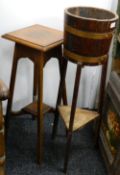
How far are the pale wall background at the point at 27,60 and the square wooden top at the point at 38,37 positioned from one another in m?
0.17

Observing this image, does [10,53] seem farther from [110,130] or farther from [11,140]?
[110,130]

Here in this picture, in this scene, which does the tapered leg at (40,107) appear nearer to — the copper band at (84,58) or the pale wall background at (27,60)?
the copper band at (84,58)

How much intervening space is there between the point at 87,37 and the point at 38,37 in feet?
1.03

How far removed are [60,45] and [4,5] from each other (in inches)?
17.9

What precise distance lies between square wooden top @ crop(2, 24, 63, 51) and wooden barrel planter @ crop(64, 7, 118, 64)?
0.10m

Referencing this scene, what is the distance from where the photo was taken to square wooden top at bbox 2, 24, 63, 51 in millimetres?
1286

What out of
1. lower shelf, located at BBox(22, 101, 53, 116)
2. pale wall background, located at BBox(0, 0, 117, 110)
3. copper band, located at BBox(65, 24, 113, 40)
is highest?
copper band, located at BBox(65, 24, 113, 40)

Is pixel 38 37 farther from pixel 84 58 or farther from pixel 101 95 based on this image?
pixel 101 95

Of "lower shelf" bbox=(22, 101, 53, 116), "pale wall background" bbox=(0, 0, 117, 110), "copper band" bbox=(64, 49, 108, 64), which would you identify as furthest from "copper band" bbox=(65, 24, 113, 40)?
"lower shelf" bbox=(22, 101, 53, 116)

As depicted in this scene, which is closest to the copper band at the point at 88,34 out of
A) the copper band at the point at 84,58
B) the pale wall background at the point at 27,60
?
the copper band at the point at 84,58

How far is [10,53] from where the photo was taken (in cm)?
172

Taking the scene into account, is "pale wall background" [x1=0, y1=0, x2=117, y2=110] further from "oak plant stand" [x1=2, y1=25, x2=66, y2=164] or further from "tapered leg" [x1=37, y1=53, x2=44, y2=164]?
"tapered leg" [x1=37, y1=53, x2=44, y2=164]

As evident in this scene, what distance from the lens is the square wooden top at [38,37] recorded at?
129 cm

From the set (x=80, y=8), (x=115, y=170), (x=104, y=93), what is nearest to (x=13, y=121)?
(x=104, y=93)
